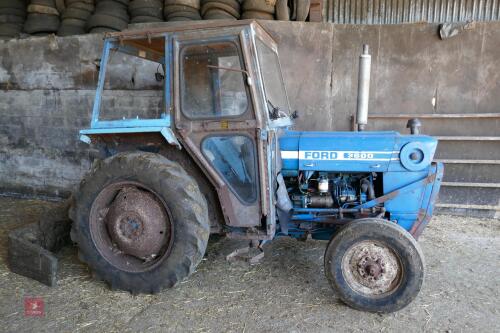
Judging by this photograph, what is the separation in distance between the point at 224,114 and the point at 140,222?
1033 mm

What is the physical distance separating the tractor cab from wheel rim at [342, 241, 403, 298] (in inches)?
24.7

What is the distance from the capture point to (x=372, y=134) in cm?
316

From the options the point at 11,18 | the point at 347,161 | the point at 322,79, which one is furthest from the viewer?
the point at 11,18

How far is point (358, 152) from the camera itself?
3.05 meters

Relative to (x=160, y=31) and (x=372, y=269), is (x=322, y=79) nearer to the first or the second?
(x=160, y=31)

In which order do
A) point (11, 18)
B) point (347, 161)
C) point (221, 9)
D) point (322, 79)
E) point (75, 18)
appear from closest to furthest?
point (347, 161) < point (322, 79) < point (221, 9) < point (75, 18) < point (11, 18)

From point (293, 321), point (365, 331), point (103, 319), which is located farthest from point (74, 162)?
point (365, 331)

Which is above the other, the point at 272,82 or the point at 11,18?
the point at 11,18

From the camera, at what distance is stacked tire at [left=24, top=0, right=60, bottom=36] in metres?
5.78

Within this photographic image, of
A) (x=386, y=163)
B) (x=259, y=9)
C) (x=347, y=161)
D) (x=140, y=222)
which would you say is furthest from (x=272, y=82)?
(x=259, y=9)

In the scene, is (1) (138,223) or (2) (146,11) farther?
(2) (146,11)

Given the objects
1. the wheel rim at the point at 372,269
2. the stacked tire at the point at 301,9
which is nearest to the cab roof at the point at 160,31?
the wheel rim at the point at 372,269

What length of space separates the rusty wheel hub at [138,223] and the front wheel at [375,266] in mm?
1271

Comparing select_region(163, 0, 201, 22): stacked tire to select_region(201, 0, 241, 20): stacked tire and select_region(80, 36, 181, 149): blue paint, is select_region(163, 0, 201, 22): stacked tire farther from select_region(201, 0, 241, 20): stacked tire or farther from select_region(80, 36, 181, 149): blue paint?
select_region(80, 36, 181, 149): blue paint
